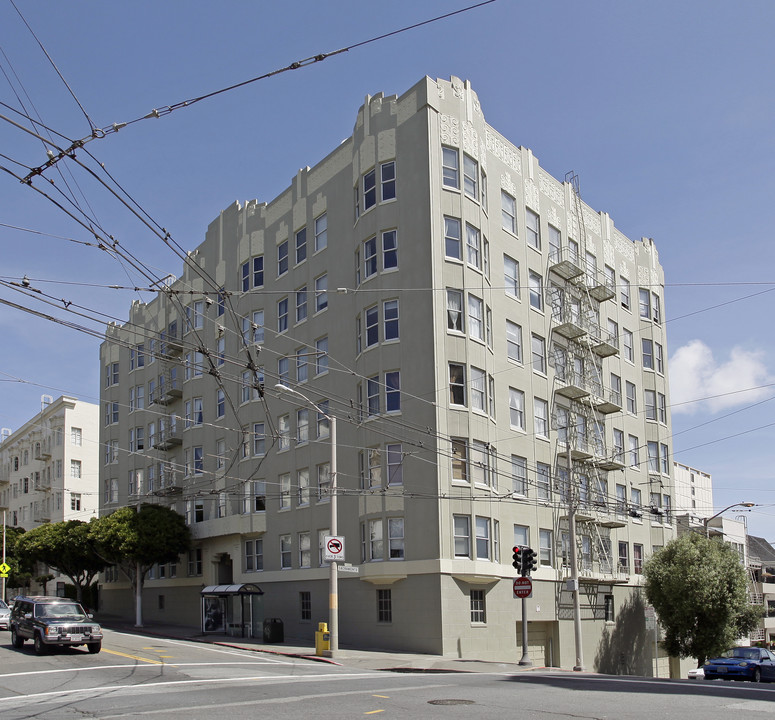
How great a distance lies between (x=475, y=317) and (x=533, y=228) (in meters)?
8.84

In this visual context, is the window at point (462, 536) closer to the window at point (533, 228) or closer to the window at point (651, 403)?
the window at point (533, 228)

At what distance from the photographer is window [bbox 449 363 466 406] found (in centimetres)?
3328

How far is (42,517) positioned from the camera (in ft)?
249

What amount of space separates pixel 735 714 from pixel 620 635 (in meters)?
31.4

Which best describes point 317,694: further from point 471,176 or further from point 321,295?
point 321,295

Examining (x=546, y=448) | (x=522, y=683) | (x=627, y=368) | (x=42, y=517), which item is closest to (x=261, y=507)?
(x=546, y=448)

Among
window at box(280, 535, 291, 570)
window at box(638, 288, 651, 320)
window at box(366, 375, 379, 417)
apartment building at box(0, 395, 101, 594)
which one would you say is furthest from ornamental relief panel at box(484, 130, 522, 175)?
apartment building at box(0, 395, 101, 594)

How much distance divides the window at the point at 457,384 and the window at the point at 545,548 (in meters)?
8.26

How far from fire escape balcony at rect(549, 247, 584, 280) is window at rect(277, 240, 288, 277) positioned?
42.5 feet

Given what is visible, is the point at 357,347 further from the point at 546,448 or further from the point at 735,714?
the point at 735,714

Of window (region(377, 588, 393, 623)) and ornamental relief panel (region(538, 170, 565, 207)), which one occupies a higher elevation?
ornamental relief panel (region(538, 170, 565, 207))

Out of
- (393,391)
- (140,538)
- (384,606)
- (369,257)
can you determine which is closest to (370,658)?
(384,606)

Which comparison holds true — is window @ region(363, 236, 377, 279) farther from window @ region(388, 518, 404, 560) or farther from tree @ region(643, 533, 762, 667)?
tree @ region(643, 533, 762, 667)

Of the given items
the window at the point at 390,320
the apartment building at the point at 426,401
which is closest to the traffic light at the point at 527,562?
the apartment building at the point at 426,401
